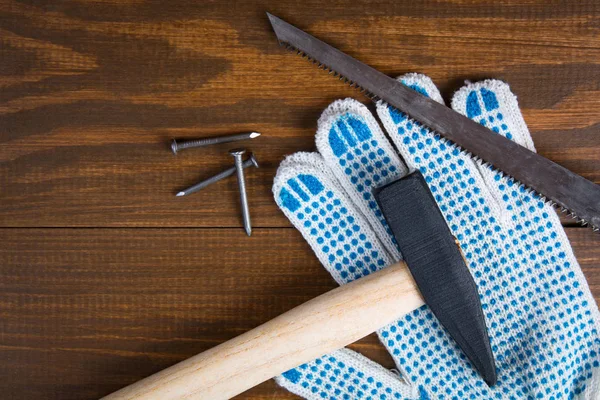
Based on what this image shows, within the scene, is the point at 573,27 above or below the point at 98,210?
above

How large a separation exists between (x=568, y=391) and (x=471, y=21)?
23.1 inches

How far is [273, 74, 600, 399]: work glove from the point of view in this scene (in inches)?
31.5

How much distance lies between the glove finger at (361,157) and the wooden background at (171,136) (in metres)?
0.04

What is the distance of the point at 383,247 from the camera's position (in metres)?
0.83

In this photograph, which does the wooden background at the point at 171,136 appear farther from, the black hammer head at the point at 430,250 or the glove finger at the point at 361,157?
the black hammer head at the point at 430,250

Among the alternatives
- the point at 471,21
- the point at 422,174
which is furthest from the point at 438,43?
the point at 422,174

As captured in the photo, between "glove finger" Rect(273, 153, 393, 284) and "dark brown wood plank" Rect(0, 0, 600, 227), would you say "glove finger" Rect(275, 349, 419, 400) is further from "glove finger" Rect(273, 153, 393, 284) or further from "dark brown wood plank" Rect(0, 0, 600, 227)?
"dark brown wood plank" Rect(0, 0, 600, 227)

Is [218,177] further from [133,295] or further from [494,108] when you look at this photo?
[494,108]

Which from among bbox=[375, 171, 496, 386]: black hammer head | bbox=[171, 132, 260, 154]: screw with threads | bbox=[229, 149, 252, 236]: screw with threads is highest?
bbox=[171, 132, 260, 154]: screw with threads

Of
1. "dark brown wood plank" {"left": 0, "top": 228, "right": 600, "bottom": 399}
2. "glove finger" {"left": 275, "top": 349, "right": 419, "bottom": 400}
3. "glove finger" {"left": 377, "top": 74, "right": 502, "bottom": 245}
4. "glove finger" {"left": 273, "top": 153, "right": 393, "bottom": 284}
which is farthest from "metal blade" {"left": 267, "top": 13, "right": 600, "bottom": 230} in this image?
"glove finger" {"left": 275, "top": 349, "right": 419, "bottom": 400}

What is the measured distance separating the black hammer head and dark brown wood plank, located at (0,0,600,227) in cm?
17

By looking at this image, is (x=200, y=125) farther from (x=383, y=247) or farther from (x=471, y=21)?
(x=471, y=21)

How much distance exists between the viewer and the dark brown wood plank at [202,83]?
0.80m

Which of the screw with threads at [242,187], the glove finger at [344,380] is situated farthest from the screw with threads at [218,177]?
the glove finger at [344,380]
